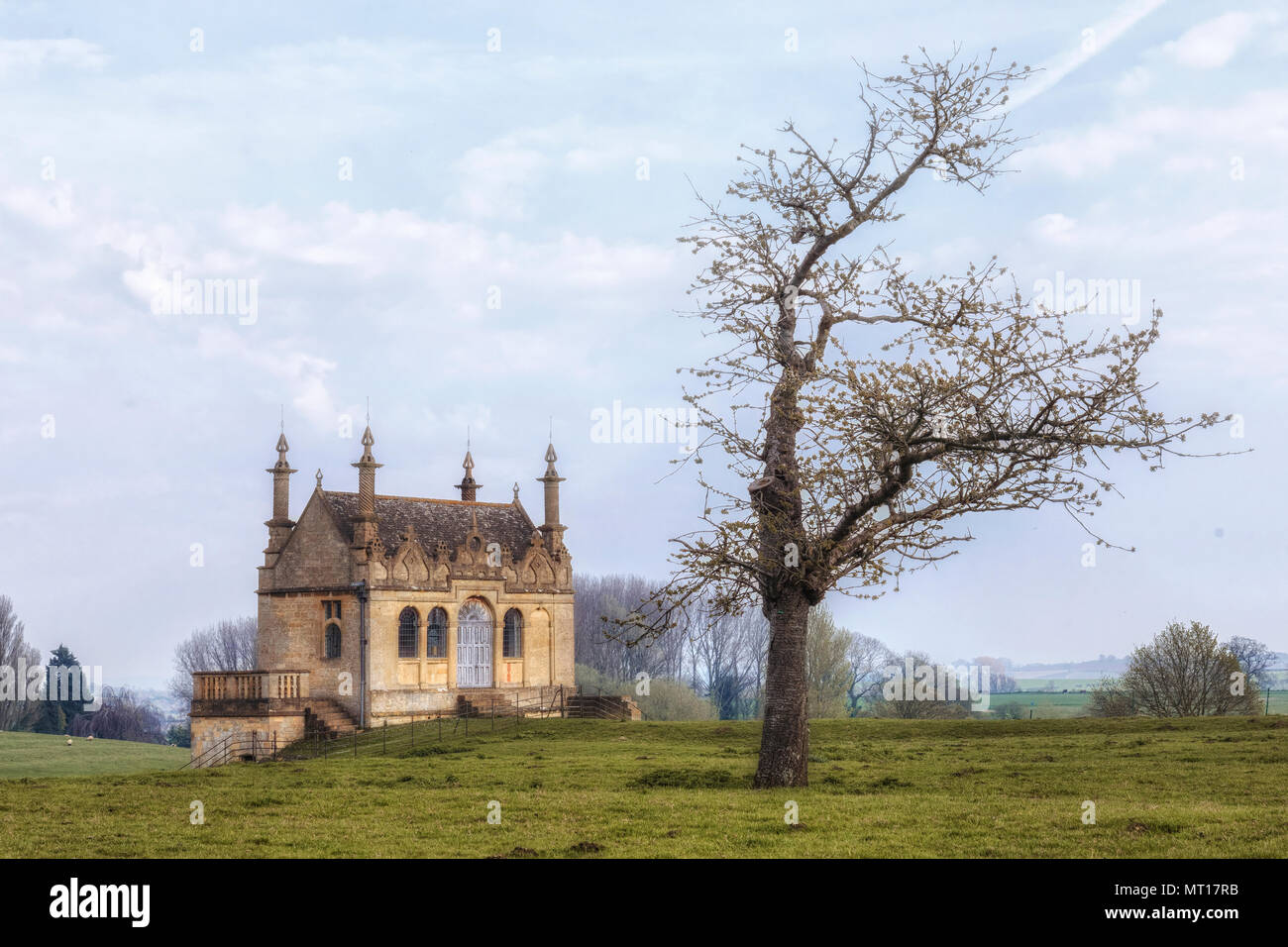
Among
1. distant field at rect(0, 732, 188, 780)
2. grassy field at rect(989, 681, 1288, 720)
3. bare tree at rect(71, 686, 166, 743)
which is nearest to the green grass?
grassy field at rect(989, 681, 1288, 720)

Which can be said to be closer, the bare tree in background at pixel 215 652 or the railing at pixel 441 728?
the railing at pixel 441 728

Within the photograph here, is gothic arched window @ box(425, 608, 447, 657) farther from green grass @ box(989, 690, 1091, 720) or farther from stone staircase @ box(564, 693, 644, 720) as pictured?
green grass @ box(989, 690, 1091, 720)

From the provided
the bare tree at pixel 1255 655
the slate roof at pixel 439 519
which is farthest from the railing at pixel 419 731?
the bare tree at pixel 1255 655

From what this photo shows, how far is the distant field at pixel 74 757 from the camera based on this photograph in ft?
207

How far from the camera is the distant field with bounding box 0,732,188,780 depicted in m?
63.1

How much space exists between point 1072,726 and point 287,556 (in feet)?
110

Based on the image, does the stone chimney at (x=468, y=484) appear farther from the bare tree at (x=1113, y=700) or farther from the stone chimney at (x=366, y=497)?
the bare tree at (x=1113, y=700)

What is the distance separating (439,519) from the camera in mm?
58250

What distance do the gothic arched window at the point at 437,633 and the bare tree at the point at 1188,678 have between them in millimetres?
32618

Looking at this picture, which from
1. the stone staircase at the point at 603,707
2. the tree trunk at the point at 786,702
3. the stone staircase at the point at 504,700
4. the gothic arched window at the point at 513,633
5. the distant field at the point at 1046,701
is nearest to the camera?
the tree trunk at the point at 786,702

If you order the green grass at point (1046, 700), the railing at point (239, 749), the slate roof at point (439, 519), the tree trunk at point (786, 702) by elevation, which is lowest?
the green grass at point (1046, 700)

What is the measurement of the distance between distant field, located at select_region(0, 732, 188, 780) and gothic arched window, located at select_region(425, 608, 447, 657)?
1581cm
